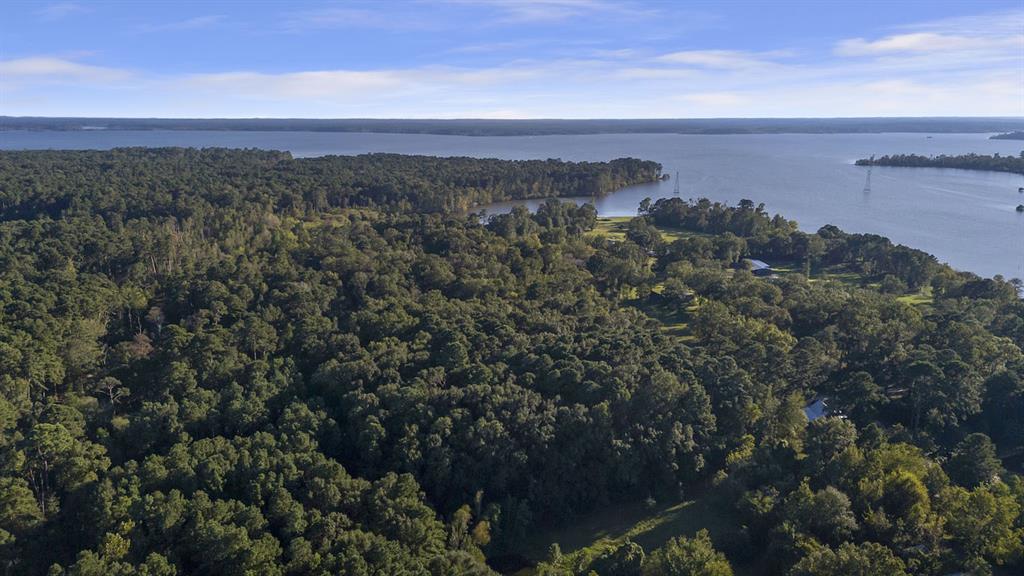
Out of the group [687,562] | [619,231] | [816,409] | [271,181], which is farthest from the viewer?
[271,181]

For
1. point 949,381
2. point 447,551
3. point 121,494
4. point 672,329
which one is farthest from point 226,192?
point 949,381

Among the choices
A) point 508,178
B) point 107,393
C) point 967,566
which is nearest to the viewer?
point 967,566

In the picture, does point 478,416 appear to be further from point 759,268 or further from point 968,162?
point 968,162

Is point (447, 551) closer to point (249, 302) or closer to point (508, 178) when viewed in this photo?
point (249, 302)

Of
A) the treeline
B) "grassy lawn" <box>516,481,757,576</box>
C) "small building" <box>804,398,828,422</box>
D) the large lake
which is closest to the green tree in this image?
"grassy lawn" <box>516,481,757,576</box>

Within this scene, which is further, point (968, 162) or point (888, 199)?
point (968, 162)

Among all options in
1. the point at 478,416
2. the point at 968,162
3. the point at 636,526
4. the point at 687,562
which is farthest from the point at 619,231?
the point at 968,162
